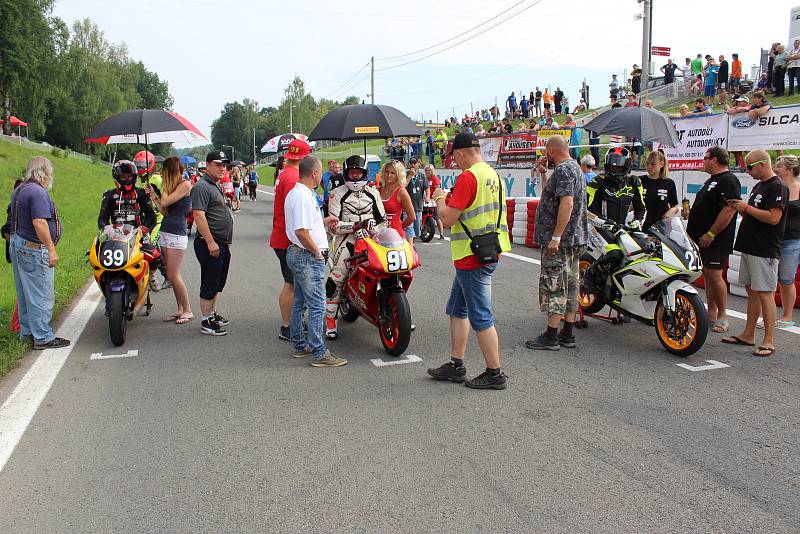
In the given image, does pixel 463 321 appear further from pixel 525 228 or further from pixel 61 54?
pixel 61 54

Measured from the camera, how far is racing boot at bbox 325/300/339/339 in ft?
22.9

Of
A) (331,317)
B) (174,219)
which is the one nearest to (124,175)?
(174,219)

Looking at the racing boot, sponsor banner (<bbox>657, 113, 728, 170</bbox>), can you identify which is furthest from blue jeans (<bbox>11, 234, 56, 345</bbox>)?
sponsor banner (<bbox>657, 113, 728, 170</bbox>)

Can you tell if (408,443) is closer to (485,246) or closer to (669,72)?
(485,246)

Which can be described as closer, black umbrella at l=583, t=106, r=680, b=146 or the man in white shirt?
the man in white shirt

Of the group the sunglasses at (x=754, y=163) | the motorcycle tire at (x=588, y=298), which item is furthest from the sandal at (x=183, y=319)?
the sunglasses at (x=754, y=163)

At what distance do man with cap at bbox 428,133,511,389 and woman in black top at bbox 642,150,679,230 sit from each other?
2765 mm

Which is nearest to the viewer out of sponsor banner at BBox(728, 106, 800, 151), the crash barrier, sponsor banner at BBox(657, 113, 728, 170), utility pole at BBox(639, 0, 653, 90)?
sponsor banner at BBox(728, 106, 800, 151)

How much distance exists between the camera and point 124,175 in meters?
7.55

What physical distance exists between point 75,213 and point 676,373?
2137 cm

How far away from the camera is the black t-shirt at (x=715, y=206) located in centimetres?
665

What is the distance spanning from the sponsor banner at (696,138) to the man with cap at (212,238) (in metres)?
9.03

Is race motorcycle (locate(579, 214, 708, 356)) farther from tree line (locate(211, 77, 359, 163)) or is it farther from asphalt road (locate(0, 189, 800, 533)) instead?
tree line (locate(211, 77, 359, 163))

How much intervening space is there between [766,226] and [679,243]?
2.57 ft
